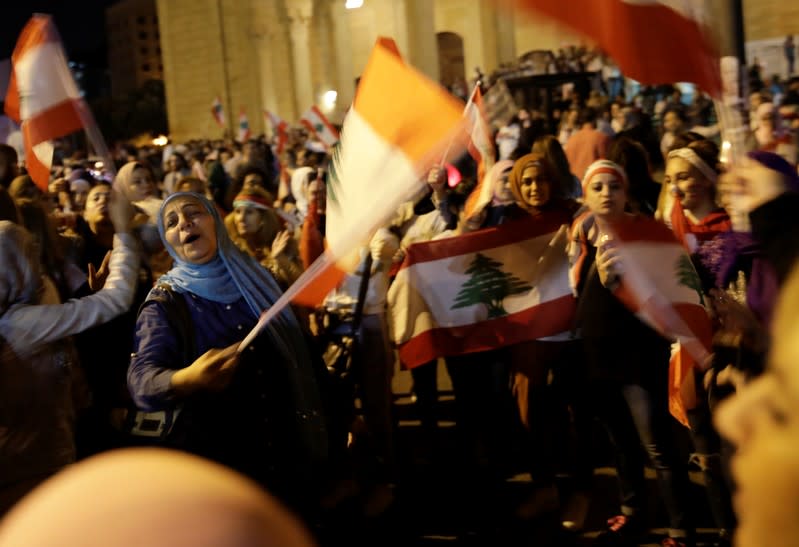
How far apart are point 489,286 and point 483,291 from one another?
0.15ft

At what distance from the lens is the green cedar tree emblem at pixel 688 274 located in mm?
4398

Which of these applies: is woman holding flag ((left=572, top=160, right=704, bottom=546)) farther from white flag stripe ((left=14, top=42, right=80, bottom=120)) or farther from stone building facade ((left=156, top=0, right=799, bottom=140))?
stone building facade ((left=156, top=0, right=799, bottom=140))

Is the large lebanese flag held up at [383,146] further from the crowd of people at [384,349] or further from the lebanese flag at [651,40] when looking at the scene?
the lebanese flag at [651,40]

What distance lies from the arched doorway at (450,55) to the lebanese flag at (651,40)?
44.1m

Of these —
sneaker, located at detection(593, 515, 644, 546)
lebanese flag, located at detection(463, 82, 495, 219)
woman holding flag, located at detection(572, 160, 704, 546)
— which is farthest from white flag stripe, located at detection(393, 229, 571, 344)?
sneaker, located at detection(593, 515, 644, 546)

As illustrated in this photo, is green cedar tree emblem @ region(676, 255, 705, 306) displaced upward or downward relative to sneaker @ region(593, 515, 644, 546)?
upward

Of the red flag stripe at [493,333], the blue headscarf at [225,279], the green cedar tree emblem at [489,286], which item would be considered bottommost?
the red flag stripe at [493,333]

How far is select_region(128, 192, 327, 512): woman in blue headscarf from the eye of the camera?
3.60 meters

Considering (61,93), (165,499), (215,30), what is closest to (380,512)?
(61,93)

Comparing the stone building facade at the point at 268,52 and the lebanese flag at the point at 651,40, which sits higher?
the stone building facade at the point at 268,52

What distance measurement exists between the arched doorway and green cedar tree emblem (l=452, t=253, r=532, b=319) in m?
41.9

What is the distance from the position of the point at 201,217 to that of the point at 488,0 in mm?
1365

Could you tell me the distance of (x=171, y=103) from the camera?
4144 centimetres

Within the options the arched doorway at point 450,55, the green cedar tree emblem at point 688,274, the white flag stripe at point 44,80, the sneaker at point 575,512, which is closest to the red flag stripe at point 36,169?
the white flag stripe at point 44,80
